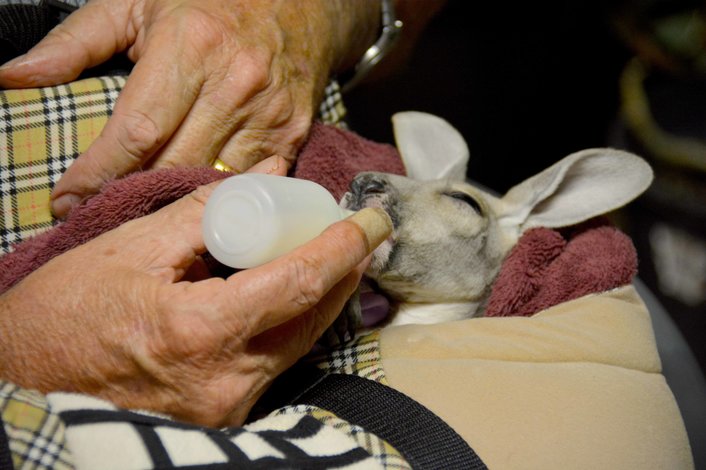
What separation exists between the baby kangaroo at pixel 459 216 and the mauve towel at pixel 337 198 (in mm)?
51

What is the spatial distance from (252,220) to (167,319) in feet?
0.49

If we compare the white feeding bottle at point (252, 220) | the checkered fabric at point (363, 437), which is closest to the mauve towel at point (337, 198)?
the white feeding bottle at point (252, 220)

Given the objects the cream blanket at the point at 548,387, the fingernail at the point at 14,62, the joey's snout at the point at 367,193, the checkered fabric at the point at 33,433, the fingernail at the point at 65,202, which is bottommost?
the cream blanket at the point at 548,387

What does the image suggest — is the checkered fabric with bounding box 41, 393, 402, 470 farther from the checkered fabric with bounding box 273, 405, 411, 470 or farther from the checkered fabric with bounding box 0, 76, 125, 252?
the checkered fabric with bounding box 0, 76, 125, 252

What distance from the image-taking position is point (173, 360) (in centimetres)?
81

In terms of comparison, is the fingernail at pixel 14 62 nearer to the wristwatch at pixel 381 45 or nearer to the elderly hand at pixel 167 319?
the elderly hand at pixel 167 319

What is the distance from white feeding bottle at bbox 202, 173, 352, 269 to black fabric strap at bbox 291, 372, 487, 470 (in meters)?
0.25

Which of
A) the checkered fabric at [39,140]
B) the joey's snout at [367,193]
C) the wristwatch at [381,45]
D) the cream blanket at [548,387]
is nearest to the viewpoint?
the cream blanket at [548,387]

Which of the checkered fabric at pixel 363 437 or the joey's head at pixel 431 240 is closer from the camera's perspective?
the checkered fabric at pixel 363 437

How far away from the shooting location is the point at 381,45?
5.76 ft

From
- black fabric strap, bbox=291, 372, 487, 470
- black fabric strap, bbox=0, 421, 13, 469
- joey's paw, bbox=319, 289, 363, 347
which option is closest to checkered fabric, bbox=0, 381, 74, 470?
black fabric strap, bbox=0, 421, 13, 469

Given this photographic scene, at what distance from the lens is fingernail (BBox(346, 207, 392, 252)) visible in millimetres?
864

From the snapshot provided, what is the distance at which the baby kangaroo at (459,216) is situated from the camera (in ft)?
4.06

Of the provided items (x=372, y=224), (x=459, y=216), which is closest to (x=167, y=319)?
(x=372, y=224)
